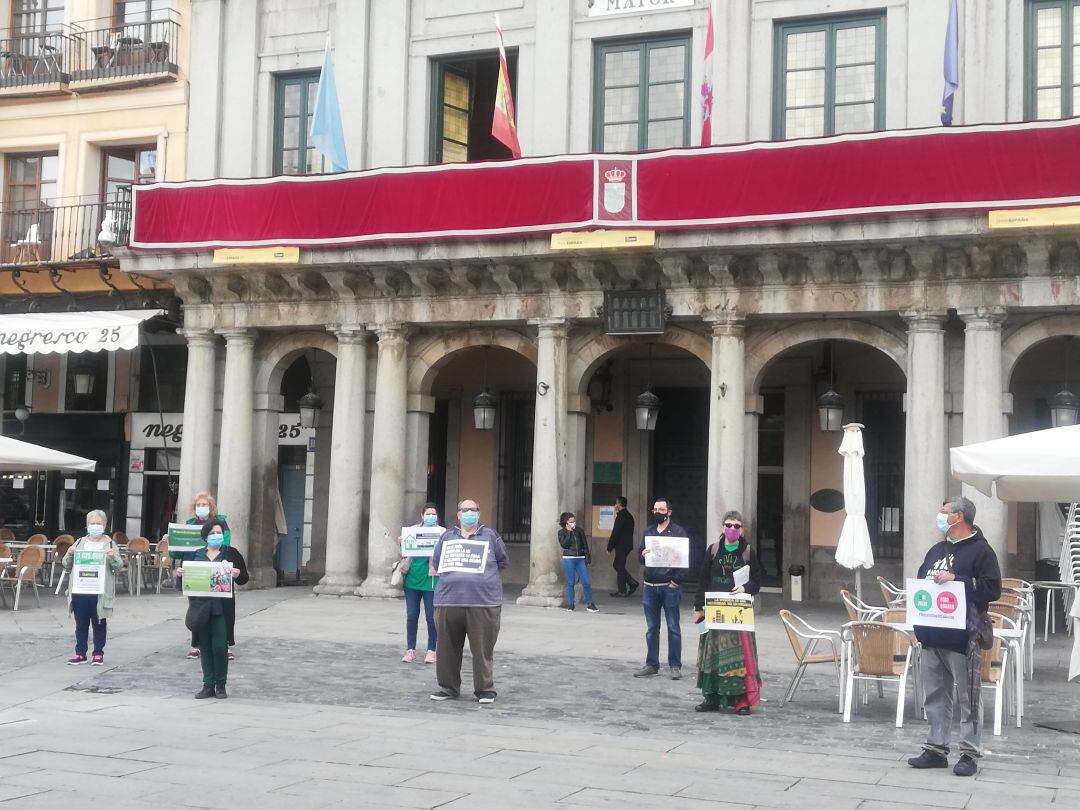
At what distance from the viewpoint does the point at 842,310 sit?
1922cm

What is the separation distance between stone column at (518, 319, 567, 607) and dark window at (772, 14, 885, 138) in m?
4.71

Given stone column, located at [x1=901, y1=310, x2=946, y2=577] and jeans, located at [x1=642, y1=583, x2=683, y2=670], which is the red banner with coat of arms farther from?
jeans, located at [x1=642, y1=583, x2=683, y2=670]

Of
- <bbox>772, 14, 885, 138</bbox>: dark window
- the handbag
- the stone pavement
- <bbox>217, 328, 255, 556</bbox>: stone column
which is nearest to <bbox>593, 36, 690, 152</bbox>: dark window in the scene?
<bbox>772, 14, 885, 138</bbox>: dark window

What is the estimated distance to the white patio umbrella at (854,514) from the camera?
15.8 metres

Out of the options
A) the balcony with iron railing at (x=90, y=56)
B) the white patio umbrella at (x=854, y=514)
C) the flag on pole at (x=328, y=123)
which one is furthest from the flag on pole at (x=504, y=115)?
the balcony with iron railing at (x=90, y=56)

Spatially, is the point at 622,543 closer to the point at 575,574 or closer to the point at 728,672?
the point at 575,574

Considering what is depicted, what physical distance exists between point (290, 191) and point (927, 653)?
1470 cm

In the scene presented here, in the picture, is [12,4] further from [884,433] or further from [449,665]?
[449,665]

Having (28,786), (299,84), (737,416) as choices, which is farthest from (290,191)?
(28,786)

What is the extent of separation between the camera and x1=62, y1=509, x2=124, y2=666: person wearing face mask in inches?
554

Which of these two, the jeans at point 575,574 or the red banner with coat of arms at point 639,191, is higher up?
the red banner with coat of arms at point 639,191

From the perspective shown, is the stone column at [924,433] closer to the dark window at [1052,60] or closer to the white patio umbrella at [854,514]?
the white patio umbrella at [854,514]

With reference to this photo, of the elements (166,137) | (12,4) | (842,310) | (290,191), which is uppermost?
(12,4)

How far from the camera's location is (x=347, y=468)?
72.3 feet
